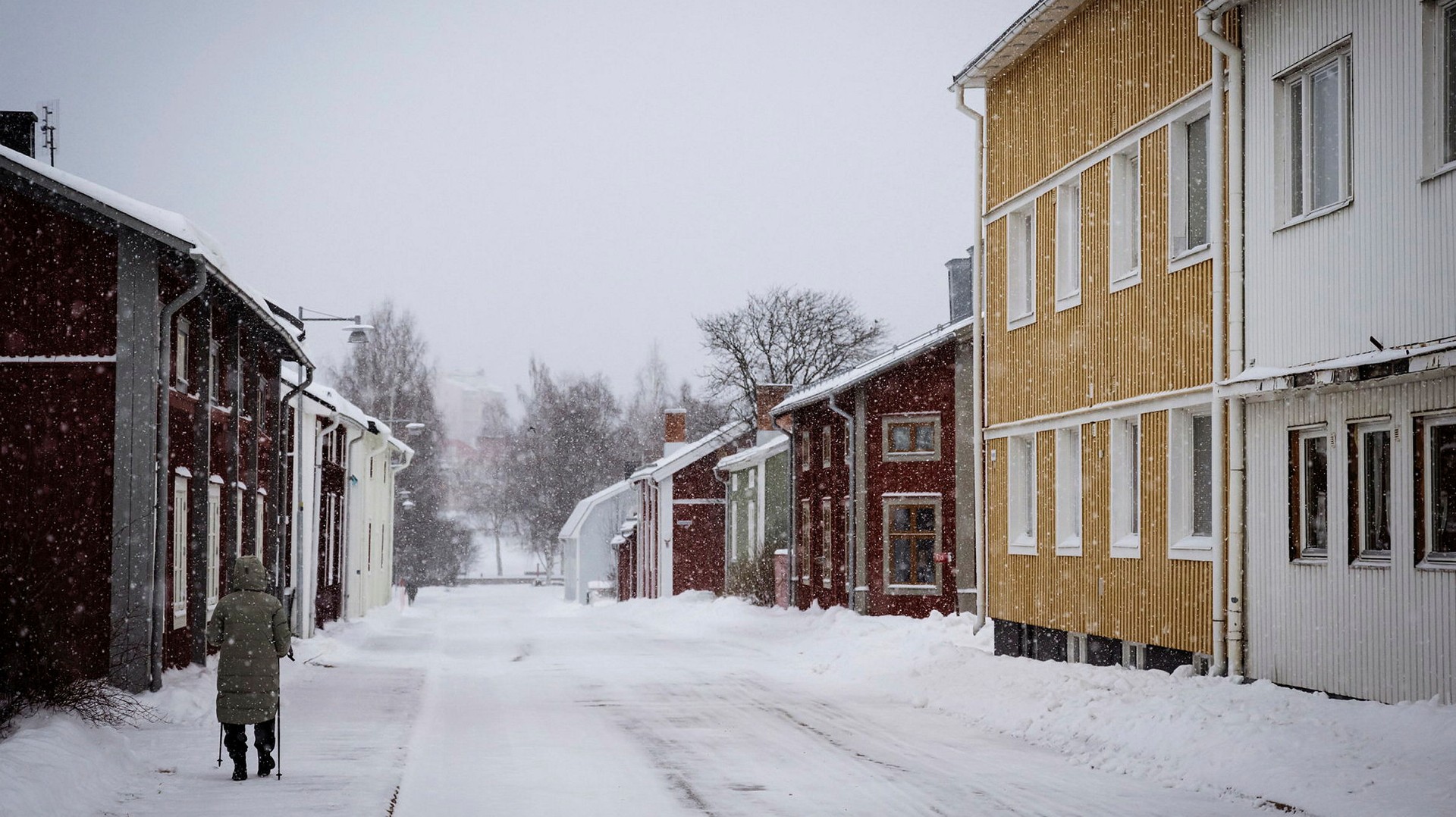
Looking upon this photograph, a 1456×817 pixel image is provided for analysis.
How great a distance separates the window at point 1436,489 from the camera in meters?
10.5

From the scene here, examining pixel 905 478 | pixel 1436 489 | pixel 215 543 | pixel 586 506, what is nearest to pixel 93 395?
pixel 215 543

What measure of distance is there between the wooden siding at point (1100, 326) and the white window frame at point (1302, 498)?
1.66 metres

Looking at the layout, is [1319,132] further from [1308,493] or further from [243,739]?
[243,739]

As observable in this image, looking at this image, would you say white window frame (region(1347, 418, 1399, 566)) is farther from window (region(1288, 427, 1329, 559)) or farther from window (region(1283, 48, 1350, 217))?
window (region(1283, 48, 1350, 217))

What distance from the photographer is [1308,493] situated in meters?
12.2

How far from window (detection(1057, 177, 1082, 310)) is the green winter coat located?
10.3m

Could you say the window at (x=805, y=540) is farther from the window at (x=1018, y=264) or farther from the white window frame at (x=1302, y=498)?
the white window frame at (x=1302, y=498)

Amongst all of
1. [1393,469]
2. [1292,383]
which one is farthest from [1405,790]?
[1292,383]

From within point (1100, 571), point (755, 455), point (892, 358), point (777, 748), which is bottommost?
point (777, 748)

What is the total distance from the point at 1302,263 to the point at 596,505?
58722 millimetres

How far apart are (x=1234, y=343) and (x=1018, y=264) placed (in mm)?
6646

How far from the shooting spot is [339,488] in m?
36.6

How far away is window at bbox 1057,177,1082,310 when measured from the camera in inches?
697

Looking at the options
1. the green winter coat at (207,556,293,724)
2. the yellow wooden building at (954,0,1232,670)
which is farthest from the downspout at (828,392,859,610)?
the green winter coat at (207,556,293,724)
